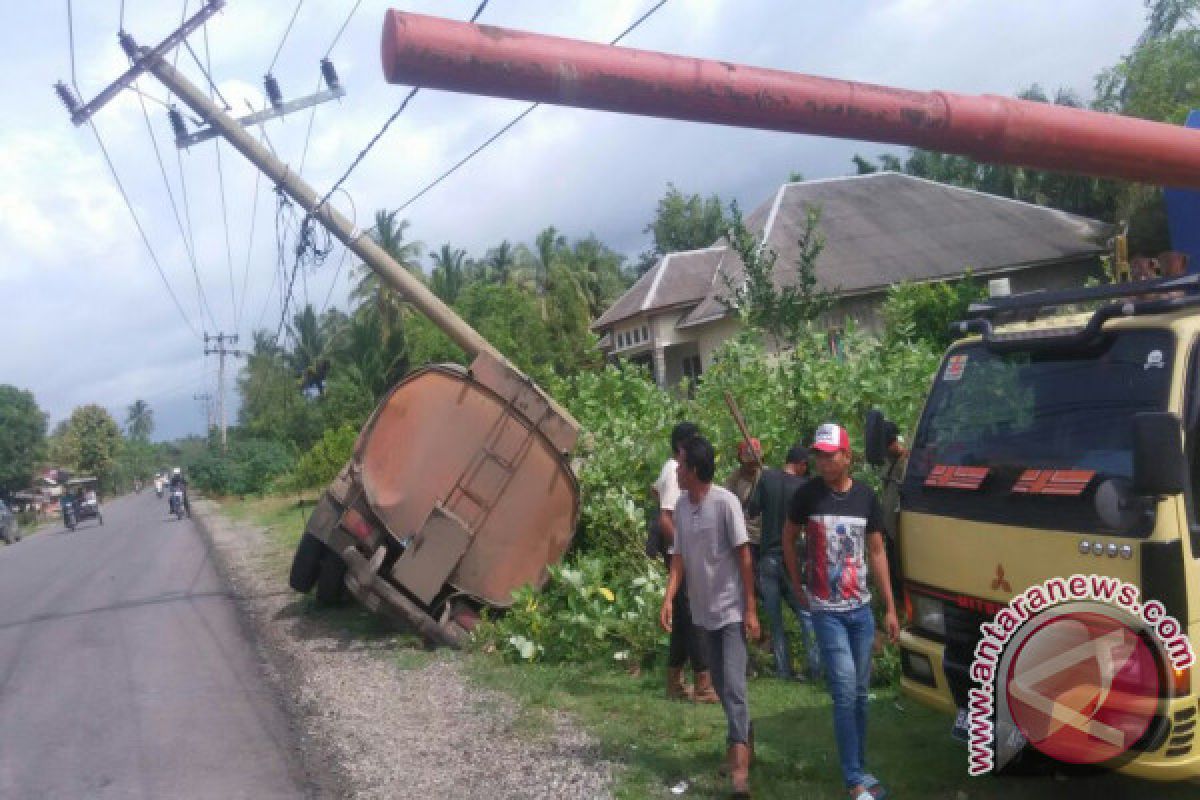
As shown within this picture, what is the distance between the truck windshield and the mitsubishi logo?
202mm

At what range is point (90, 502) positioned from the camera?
40.7 meters

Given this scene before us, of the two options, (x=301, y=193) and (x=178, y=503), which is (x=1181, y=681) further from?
(x=178, y=503)

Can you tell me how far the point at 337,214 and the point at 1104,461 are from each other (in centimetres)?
1138

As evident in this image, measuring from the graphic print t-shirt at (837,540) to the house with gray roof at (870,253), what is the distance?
748 inches

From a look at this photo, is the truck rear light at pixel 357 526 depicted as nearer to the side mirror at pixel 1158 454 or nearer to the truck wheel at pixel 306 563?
the truck wheel at pixel 306 563

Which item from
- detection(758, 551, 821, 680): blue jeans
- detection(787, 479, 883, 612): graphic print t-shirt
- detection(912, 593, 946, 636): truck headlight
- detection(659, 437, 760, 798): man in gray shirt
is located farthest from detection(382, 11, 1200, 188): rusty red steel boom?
detection(758, 551, 821, 680): blue jeans

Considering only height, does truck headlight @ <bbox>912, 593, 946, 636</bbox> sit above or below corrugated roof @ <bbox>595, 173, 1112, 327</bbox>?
below

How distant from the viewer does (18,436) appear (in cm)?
7025

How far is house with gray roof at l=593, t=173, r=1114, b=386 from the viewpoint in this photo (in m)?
Answer: 26.0

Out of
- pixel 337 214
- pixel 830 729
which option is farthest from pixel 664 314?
pixel 830 729

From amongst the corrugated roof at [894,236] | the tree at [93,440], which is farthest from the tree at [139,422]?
the corrugated roof at [894,236]

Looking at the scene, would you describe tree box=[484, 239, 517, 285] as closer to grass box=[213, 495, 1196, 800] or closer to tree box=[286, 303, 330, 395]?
tree box=[286, 303, 330, 395]

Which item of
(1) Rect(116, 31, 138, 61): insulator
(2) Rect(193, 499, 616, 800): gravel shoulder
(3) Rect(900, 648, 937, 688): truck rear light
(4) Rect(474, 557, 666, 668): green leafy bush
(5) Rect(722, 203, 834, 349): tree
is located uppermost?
(1) Rect(116, 31, 138, 61): insulator

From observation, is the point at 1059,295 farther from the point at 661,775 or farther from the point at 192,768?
the point at 192,768
